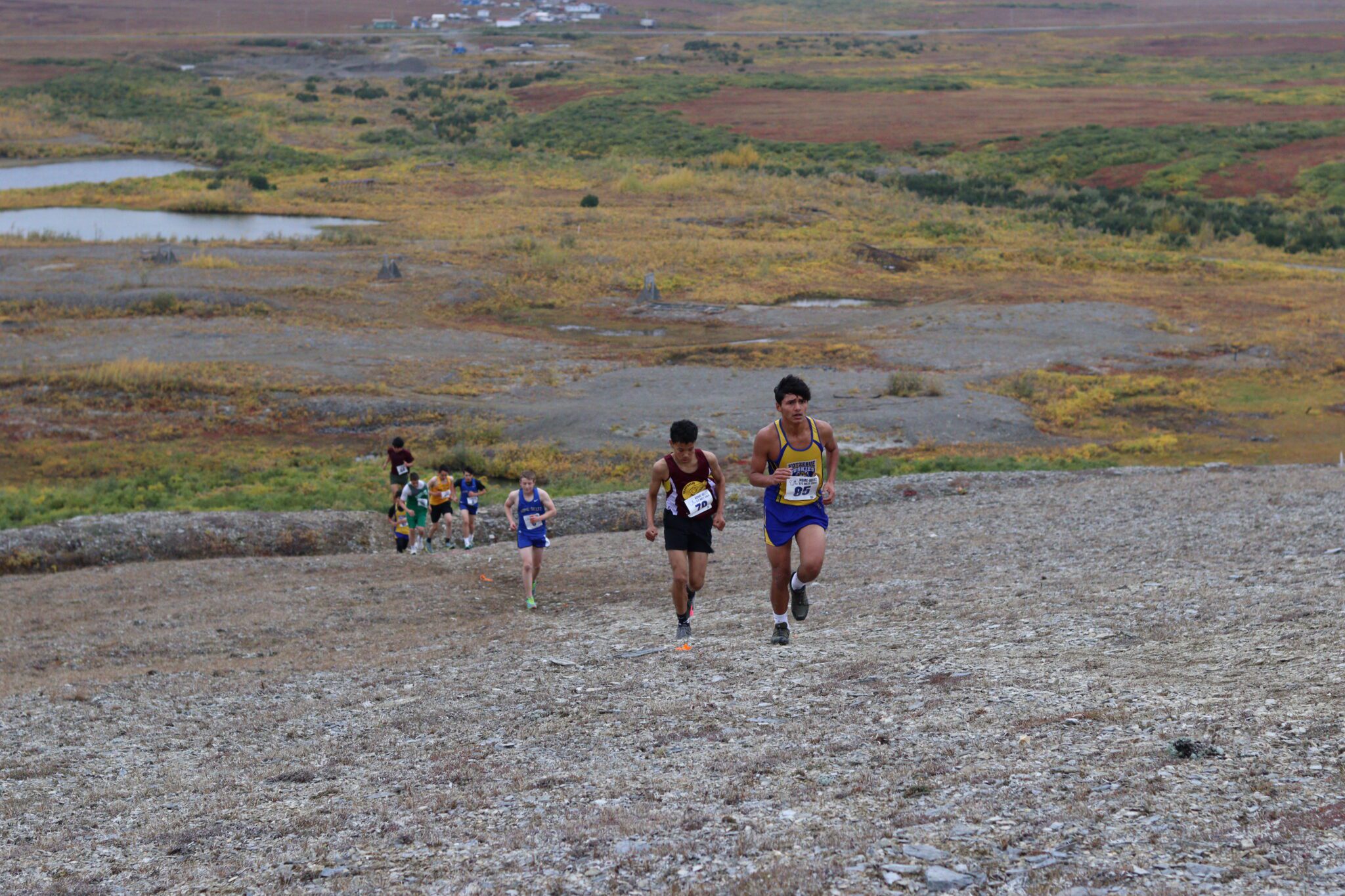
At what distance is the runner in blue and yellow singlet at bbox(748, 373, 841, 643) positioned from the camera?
861 cm

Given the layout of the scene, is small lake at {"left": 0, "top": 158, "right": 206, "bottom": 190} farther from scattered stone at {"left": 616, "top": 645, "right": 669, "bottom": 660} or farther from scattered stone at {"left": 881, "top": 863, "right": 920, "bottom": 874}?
scattered stone at {"left": 881, "top": 863, "right": 920, "bottom": 874}

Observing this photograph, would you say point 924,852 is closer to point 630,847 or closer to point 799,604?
point 630,847

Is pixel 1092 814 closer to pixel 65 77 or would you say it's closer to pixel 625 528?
pixel 625 528

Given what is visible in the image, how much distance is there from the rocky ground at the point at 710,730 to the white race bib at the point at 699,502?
44.8 inches

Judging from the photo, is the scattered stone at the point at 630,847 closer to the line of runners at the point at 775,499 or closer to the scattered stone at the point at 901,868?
the scattered stone at the point at 901,868

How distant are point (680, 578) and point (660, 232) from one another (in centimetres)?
4229

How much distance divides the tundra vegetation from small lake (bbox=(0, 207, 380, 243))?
124cm

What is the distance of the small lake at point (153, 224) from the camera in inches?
1957

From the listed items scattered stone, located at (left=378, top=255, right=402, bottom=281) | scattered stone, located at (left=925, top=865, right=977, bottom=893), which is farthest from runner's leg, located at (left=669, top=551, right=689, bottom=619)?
scattered stone, located at (left=378, top=255, right=402, bottom=281)

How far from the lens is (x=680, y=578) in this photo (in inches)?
391

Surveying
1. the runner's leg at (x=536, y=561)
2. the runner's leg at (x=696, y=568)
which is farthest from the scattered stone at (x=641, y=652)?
the runner's leg at (x=536, y=561)

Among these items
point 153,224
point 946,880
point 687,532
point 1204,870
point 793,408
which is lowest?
point 946,880

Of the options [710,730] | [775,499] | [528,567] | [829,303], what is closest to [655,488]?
[775,499]

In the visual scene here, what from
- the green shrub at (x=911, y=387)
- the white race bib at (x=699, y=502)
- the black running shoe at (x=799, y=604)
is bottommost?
the green shrub at (x=911, y=387)
